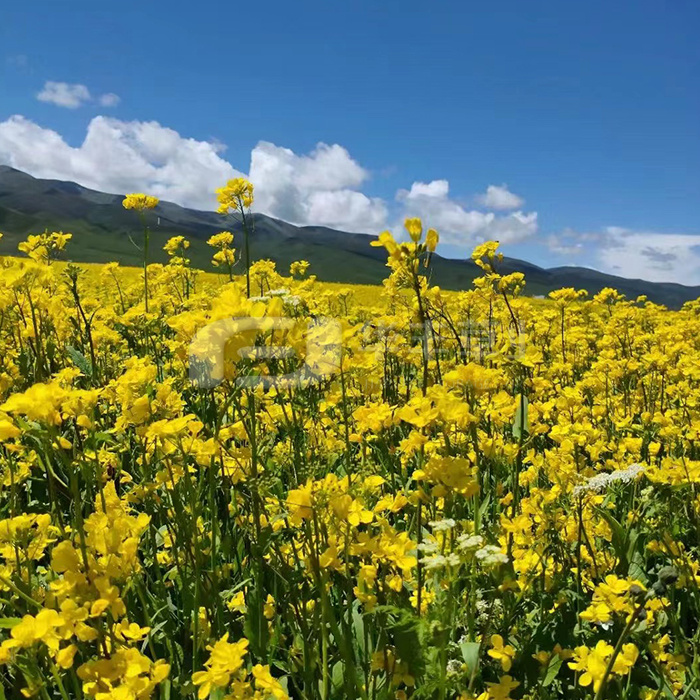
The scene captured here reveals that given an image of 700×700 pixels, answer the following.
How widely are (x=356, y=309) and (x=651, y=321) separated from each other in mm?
5218

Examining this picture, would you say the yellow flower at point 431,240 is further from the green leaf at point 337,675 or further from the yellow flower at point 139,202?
the yellow flower at point 139,202

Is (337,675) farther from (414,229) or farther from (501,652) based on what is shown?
(414,229)

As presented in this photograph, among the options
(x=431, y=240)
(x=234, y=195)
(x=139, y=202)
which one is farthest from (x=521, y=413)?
(x=139, y=202)

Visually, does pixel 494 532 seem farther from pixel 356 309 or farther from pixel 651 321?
pixel 651 321

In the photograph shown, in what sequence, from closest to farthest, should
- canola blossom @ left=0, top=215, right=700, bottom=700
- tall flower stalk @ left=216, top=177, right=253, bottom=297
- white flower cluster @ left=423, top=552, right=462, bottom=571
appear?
white flower cluster @ left=423, top=552, right=462, bottom=571 < canola blossom @ left=0, top=215, right=700, bottom=700 < tall flower stalk @ left=216, top=177, right=253, bottom=297

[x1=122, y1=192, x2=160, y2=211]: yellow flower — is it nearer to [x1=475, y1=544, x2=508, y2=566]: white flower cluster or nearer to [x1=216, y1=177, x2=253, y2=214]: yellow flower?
[x1=216, y1=177, x2=253, y2=214]: yellow flower

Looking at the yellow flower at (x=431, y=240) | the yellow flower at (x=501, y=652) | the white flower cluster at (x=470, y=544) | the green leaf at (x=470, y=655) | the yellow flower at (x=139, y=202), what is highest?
the yellow flower at (x=139, y=202)

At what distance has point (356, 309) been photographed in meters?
11.1

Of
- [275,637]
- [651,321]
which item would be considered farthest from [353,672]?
[651,321]

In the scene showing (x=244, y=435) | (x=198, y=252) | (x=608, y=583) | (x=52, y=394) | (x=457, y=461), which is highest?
(x=198, y=252)

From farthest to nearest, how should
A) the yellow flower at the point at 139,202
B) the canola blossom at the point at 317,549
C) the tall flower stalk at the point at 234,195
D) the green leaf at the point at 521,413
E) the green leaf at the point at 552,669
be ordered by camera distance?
the yellow flower at the point at 139,202, the tall flower stalk at the point at 234,195, the green leaf at the point at 521,413, the green leaf at the point at 552,669, the canola blossom at the point at 317,549

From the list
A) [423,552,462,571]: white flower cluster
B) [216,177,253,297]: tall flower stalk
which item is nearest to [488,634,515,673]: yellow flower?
[423,552,462,571]: white flower cluster

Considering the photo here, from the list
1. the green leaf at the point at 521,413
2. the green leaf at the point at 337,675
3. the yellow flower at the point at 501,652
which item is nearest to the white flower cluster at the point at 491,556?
the yellow flower at the point at 501,652

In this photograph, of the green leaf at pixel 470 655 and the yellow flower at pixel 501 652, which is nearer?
the green leaf at pixel 470 655
